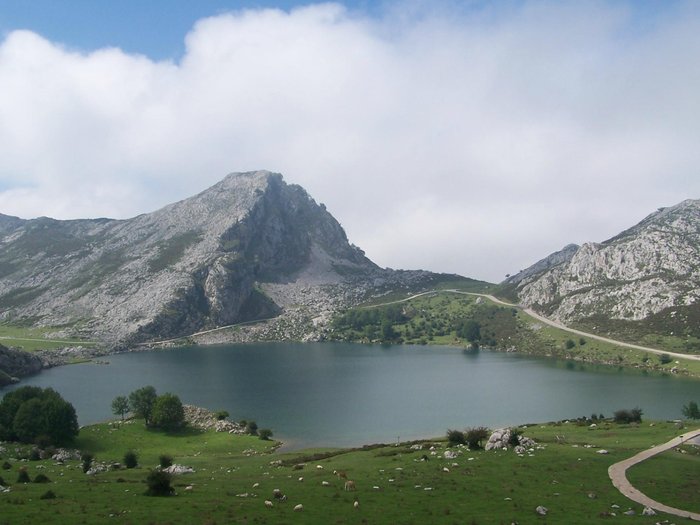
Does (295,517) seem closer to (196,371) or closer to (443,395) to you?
(443,395)

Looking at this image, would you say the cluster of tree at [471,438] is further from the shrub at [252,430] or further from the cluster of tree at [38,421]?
the cluster of tree at [38,421]

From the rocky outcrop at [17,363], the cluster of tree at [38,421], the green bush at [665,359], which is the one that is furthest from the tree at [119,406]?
the green bush at [665,359]

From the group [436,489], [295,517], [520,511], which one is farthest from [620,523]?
[295,517]

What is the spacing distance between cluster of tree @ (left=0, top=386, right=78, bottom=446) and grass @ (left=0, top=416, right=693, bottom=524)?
1784 cm

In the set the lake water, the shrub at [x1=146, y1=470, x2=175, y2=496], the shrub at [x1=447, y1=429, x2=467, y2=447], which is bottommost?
the lake water

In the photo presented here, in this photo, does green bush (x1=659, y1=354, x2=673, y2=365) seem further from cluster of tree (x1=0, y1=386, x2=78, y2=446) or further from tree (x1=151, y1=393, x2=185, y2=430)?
cluster of tree (x1=0, y1=386, x2=78, y2=446)

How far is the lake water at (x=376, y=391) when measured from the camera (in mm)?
99562

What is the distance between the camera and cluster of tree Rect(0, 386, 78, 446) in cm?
7712

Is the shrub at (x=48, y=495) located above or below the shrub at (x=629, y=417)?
above

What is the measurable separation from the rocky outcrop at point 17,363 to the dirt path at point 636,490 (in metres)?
159

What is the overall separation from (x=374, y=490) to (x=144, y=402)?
66194 millimetres

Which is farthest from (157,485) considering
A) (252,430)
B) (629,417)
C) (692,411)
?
(692,411)

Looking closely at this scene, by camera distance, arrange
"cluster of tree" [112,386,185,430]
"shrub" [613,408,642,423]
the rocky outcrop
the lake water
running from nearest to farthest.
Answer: "shrub" [613,408,642,423], "cluster of tree" [112,386,185,430], the lake water, the rocky outcrop

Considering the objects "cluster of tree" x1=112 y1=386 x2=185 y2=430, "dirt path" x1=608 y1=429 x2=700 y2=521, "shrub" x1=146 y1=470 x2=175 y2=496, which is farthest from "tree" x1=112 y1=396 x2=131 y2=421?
"dirt path" x1=608 y1=429 x2=700 y2=521
